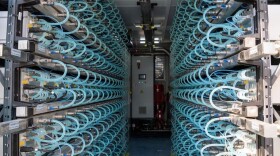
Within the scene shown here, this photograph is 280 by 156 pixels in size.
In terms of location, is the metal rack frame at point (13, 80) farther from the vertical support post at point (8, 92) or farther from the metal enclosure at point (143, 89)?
the metal enclosure at point (143, 89)

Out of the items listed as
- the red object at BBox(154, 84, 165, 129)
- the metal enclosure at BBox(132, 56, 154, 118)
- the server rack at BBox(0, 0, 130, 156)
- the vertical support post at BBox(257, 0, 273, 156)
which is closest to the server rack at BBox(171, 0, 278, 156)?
the vertical support post at BBox(257, 0, 273, 156)

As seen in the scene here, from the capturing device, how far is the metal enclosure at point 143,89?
24.5 ft

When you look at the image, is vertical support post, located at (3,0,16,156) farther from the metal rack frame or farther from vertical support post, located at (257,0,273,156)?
vertical support post, located at (257,0,273,156)

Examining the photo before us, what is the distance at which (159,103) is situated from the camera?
788 cm

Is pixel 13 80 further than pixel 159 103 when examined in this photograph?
No

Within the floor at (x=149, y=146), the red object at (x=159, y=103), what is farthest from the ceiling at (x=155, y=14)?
the floor at (x=149, y=146)

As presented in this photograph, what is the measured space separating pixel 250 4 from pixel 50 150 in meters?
1.89

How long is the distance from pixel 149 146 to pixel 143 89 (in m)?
1.77

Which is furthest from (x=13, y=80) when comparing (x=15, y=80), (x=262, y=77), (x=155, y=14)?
(x=155, y=14)

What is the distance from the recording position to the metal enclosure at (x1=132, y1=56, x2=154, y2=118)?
746 cm

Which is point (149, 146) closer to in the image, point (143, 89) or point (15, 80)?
point (143, 89)

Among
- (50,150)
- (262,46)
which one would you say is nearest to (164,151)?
(50,150)

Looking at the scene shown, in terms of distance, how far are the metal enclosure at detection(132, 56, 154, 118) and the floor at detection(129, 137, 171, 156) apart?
0.73m

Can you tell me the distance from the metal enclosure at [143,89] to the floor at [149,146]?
2.39 feet
